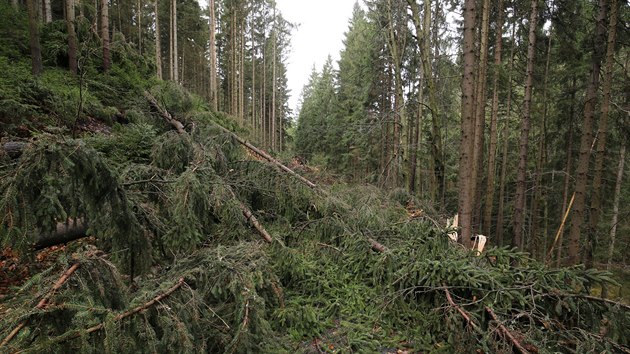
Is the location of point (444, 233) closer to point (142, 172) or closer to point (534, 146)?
point (142, 172)

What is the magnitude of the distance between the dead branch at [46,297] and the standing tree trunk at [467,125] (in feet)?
18.4

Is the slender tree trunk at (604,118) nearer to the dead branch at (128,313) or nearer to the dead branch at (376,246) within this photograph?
the dead branch at (376,246)

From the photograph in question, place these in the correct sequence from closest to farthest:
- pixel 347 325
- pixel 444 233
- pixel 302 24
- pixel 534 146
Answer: pixel 347 325
pixel 444 233
pixel 534 146
pixel 302 24

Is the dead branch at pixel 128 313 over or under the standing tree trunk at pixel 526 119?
under

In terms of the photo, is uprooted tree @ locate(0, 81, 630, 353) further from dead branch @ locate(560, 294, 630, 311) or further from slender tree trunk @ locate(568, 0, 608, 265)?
slender tree trunk @ locate(568, 0, 608, 265)

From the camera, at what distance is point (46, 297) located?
162 centimetres

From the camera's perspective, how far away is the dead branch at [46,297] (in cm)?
145

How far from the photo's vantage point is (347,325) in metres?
3.83

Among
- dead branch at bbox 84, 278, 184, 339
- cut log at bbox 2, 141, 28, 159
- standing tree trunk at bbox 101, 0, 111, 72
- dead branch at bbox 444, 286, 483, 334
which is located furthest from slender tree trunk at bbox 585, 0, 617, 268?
standing tree trunk at bbox 101, 0, 111, 72

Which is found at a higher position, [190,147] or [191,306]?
[190,147]

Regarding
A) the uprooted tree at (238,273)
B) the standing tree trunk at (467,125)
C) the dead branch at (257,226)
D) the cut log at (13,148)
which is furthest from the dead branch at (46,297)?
the standing tree trunk at (467,125)

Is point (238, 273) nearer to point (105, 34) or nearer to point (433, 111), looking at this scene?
point (433, 111)

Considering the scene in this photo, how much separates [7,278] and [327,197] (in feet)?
17.0

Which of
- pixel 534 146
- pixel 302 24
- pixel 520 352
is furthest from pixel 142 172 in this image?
pixel 302 24
